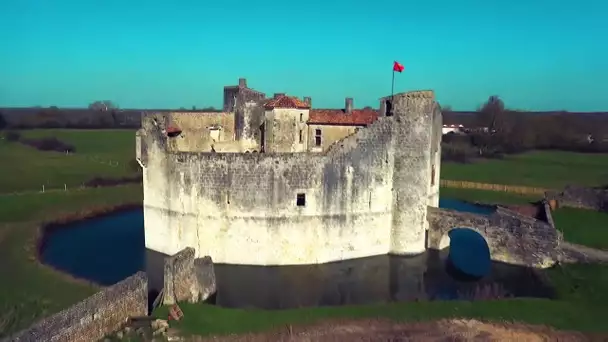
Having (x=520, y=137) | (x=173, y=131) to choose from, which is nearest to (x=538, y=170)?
(x=520, y=137)

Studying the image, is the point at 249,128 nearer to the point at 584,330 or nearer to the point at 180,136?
the point at 180,136

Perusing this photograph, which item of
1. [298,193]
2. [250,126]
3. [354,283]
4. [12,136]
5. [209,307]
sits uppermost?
[250,126]

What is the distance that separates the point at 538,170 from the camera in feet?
226

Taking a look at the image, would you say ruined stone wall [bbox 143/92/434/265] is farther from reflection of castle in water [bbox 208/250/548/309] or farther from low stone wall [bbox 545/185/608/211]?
low stone wall [bbox 545/185/608/211]

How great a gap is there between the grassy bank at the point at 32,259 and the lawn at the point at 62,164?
703cm

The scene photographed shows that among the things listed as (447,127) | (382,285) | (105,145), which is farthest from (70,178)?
(447,127)

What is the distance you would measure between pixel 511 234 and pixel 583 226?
910 cm

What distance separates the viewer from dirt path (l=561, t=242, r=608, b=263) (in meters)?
28.2

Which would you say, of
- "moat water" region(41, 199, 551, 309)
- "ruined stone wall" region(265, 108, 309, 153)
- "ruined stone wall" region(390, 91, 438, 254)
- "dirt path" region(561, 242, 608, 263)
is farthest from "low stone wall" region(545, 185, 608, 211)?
"ruined stone wall" region(265, 108, 309, 153)

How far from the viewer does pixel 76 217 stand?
41.2m

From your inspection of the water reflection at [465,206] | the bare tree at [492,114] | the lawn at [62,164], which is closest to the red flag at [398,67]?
the water reflection at [465,206]

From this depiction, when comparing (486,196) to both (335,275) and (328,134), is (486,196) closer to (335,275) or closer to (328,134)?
(328,134)

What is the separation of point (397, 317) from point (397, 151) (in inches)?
496

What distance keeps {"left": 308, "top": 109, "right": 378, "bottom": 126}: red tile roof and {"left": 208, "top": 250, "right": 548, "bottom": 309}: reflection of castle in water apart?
30.8 ft
